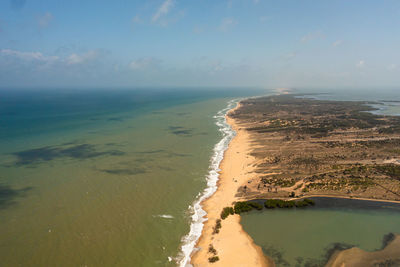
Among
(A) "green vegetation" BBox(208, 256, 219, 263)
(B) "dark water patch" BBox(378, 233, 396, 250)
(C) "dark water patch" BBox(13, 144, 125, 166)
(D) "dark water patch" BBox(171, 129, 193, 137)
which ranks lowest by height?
(B) "dark water patch" BBox(378, 233, 396, 250)

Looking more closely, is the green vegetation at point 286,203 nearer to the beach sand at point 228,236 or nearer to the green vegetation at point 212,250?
the beach sand at point 228,236

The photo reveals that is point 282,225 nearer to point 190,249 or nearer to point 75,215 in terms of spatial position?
point 190,249

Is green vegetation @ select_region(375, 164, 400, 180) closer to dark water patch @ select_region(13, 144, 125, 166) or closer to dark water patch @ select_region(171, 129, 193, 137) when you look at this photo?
dark water patch @ select_region(171, 129, 193, 137)

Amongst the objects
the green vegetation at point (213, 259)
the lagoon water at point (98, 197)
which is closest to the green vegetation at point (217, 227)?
the lagoon water at point (98, 197)

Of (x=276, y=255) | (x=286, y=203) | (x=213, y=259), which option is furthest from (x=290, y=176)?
(x=213, y=259)

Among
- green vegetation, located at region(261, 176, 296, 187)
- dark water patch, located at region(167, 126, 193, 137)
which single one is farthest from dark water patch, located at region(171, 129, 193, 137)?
green vegetation, located at region(261, 176, 296, 187)

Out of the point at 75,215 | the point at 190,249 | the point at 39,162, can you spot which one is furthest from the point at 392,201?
the point at 39,162
